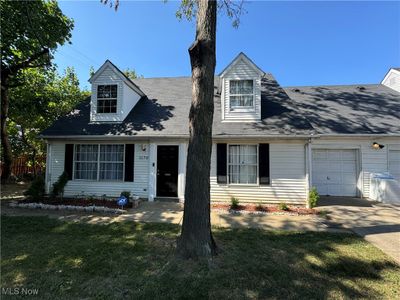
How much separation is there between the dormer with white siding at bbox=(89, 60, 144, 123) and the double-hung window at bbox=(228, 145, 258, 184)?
17.5ft

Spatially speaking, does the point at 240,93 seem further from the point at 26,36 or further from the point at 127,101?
the point at 26,36

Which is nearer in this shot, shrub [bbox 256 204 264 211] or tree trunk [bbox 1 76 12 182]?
shrub [bbox 256 204 264 211]

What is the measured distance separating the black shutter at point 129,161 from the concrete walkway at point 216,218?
1.97 m

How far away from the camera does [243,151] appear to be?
9.58 metres

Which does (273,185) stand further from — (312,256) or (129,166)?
(129,166)

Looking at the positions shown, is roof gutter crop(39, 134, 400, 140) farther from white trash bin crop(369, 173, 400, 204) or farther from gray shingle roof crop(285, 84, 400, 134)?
white trash bin crop(369, 173, 400, 204)

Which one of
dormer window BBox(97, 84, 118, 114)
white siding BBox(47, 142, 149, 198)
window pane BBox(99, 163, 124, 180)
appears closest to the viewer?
white siding BBox(47, 142, 149, 198)

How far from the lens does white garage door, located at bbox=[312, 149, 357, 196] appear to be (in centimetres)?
1095

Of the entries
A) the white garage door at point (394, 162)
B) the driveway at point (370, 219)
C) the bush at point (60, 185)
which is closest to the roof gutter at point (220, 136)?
the white garage door at point (394, 162)

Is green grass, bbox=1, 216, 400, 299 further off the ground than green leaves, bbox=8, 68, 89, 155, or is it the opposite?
green leaves, bbox=8, 68, 89, 155

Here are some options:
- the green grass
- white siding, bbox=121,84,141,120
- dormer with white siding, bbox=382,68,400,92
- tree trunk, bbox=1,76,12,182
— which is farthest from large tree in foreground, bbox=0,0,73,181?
dormer with white siding, bbox=382,68,400,92

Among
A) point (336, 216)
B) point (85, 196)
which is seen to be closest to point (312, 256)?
point (336, 216)

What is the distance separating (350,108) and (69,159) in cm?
1402

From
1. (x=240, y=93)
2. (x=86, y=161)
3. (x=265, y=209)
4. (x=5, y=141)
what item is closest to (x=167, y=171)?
(x=86, y=161)
